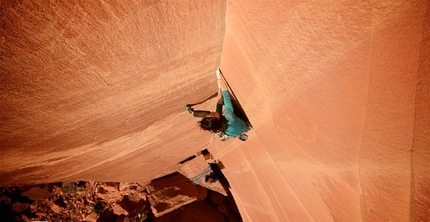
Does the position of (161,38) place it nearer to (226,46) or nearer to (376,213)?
(226,46)

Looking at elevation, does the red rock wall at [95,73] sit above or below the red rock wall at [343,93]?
above

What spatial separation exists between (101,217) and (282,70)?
18.4 feet

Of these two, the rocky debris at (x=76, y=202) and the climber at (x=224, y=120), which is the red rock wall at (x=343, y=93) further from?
the rocky debris at (x=76, y=202)

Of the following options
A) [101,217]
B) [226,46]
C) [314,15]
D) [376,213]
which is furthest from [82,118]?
[101,217]

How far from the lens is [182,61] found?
201 centimetres

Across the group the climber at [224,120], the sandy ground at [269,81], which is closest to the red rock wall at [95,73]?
the sandy ground at [269,81]

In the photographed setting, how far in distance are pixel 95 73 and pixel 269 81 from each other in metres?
1.34

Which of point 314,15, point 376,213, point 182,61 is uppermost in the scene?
point 182,61

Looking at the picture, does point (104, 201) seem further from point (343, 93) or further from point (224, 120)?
point (343, 93)

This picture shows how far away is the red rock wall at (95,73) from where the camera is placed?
4.15ft

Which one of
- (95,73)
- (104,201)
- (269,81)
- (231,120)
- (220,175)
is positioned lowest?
(220,175)

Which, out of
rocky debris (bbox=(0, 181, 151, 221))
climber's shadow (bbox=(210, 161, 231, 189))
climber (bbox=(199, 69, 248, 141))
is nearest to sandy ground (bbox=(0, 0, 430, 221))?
climber (bbox=(199, 69, 248, 141))

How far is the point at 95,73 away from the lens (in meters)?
1.70

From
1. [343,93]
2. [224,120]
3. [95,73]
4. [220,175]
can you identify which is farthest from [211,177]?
[343,93]
